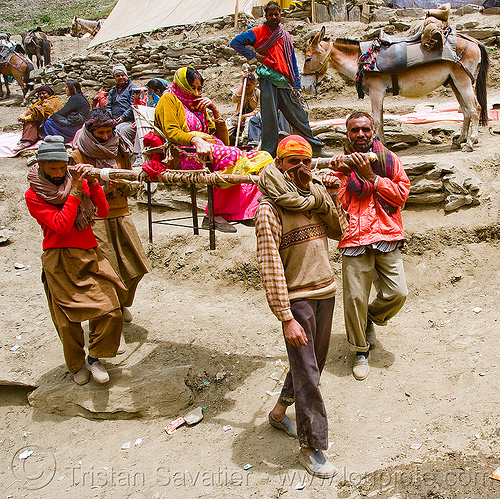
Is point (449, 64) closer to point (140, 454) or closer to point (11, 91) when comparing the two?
point (140, 454)

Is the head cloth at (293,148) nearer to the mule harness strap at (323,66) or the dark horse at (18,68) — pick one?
the mule harness strap at (323,66)

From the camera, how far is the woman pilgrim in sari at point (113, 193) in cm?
369

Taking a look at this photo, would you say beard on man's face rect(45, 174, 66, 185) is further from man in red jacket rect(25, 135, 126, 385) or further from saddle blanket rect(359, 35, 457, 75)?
saddle blanket rect(359, 35, 457, 75)

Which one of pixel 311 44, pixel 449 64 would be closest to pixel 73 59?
pixel 311 44

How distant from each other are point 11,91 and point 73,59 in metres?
3.79

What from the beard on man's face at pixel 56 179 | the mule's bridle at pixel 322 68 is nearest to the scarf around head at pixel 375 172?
the beard on man's face at pixel 56 179

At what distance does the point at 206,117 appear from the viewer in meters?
3.90

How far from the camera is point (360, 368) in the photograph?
12.2 ft

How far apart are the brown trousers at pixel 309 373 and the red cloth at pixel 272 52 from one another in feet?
11.1

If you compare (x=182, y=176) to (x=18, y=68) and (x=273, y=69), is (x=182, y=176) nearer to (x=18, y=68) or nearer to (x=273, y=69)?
(x=273, y=69)

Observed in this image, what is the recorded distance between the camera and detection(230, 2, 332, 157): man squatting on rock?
5.18 meters

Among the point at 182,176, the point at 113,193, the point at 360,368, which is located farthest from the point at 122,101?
the point at 360,368

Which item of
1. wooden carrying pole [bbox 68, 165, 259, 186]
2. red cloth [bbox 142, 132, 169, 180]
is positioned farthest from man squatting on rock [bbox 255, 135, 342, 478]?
red cloth [bbox 142, 132, 169, 180]

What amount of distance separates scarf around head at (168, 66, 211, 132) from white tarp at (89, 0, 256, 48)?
38.5 feet
